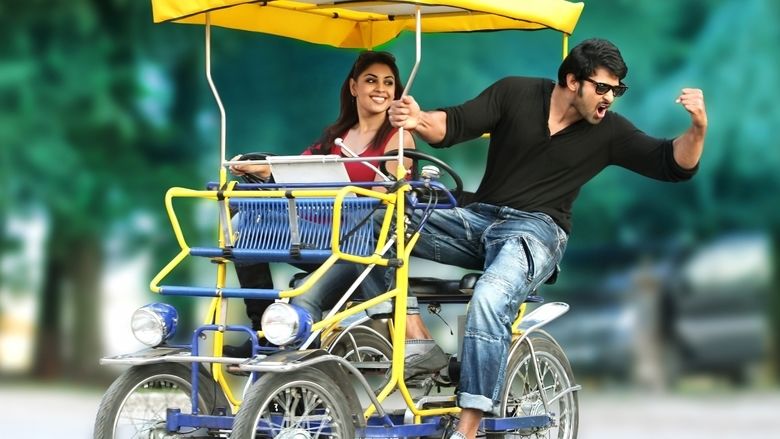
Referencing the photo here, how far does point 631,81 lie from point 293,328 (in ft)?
20.7

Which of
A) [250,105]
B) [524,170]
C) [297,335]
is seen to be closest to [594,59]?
[524,170]

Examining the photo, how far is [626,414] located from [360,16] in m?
5.07

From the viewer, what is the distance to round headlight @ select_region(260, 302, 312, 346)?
6.04 metres

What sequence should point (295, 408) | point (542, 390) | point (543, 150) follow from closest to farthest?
point (295, 408) < point (543, 150) < point (542, 390)

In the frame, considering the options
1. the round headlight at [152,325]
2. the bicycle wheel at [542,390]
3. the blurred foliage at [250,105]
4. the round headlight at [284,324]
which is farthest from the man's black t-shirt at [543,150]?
the blurred foliage at [250,105]

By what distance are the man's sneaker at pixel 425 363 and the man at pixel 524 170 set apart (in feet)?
0.83

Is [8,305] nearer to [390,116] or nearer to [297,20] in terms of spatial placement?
[297,20]

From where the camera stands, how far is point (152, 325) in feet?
21.1

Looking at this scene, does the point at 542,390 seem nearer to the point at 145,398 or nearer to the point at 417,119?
the point at 417,119

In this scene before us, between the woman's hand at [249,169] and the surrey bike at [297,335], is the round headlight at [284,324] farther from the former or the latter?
the woman's hand at [249,169]

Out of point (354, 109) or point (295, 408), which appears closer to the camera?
point (295, 408)

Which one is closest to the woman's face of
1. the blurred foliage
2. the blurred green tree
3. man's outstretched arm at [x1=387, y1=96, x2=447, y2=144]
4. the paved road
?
man's outstretched arm at [x1=387, y1=96, x2=447, y2=144]

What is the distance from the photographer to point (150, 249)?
1210 centimetres

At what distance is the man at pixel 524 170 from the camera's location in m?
6.61
